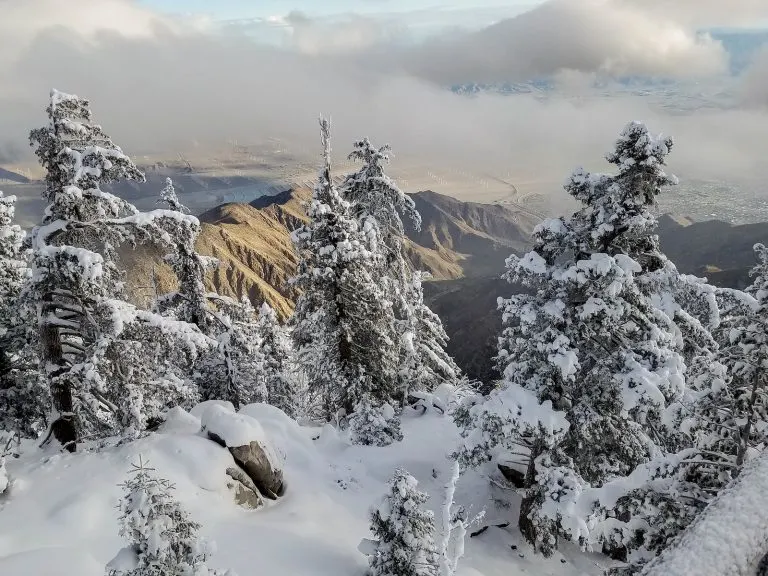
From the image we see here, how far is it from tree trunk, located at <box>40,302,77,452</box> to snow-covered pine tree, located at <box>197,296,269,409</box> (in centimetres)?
855

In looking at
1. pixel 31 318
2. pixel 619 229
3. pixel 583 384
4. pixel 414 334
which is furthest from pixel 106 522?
pixel 414 334

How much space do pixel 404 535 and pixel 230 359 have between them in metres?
17.4

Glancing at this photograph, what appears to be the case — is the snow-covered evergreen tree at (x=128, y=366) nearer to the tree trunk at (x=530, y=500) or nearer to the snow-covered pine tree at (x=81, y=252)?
the snow-covered pine tree at (x=81, y=252)

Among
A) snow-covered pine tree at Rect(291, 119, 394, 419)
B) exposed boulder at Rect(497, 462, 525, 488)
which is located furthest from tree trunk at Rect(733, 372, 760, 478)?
snow-covered pine tree at Rect(291, 119, 394, 419)

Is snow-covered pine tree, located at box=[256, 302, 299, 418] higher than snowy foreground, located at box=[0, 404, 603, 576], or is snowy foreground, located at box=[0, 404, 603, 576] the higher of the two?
snowy foreground, located at box=[0, 404, 603, 576]

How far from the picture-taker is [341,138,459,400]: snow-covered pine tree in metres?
21.6

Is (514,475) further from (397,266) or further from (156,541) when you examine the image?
(156,541)

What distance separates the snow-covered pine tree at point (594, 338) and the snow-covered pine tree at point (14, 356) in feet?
44.4

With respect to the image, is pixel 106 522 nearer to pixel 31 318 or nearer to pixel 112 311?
pixel 112 311

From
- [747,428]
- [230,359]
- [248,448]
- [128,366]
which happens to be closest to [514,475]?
[248,448]

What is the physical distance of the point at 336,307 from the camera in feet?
63.1

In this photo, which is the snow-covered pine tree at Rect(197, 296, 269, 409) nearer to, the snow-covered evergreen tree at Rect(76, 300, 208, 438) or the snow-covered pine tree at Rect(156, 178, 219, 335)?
the snow-covered pine tree at Rect(156, 178, 219, 335)

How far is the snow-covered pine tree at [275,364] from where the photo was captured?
31031 mm

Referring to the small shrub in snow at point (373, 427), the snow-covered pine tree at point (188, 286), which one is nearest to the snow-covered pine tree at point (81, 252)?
the small shrub in snow at point (373, 427)
